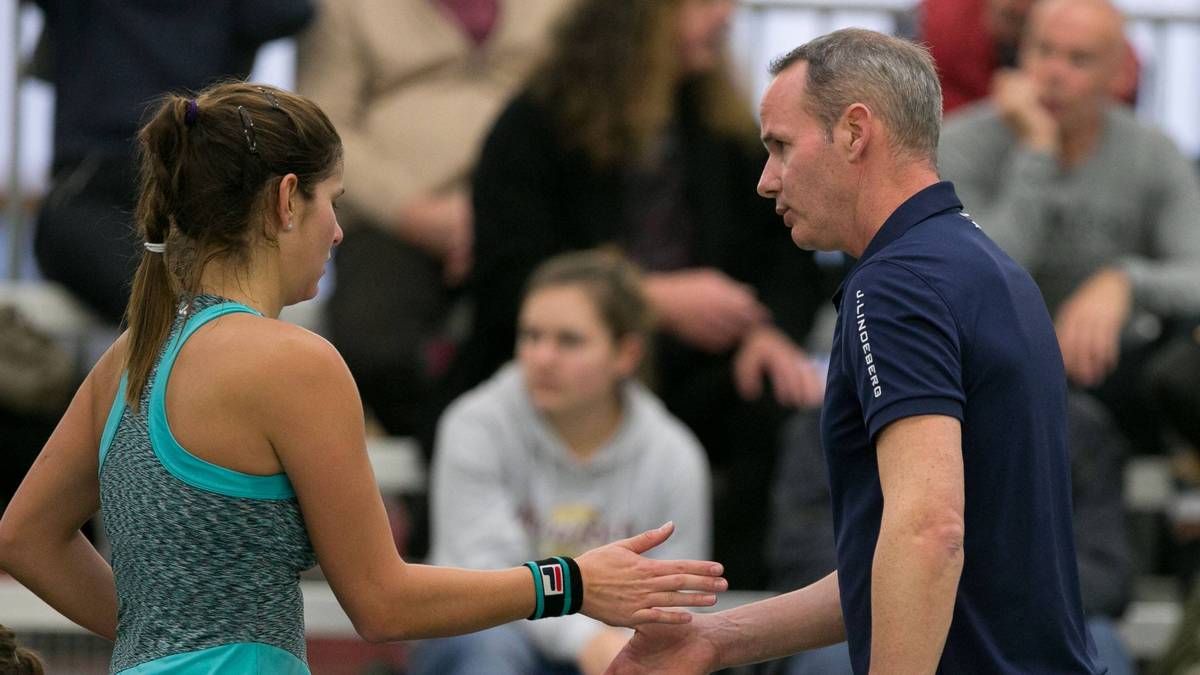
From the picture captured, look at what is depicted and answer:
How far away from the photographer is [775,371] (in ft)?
18.2

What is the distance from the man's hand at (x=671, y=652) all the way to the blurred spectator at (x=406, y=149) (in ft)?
8.62

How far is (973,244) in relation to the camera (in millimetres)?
2666

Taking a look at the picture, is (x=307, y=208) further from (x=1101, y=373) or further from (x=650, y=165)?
(x=1101, y=373)

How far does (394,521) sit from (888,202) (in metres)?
3.63

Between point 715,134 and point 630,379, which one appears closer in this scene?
point 630,379

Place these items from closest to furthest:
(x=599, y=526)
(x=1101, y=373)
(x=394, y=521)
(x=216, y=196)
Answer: (x=216, y=196), (x=599, y=526), (x=1101, y=373), (x=394, y=521)

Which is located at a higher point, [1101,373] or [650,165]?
[650,165]

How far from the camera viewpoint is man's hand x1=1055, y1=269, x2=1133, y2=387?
5.48 meters

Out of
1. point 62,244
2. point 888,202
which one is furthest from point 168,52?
point 888,202

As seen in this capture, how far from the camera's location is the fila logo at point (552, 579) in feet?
9.22

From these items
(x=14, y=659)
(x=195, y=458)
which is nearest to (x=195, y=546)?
(x=195, y=458)

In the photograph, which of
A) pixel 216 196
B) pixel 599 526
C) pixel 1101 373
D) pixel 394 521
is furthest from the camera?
pixel 394 521

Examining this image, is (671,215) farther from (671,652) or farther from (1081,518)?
(671,652)

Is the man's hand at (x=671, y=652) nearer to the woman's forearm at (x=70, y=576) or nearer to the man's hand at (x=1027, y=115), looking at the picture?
the woman's forearm at (x=70, y=576)
